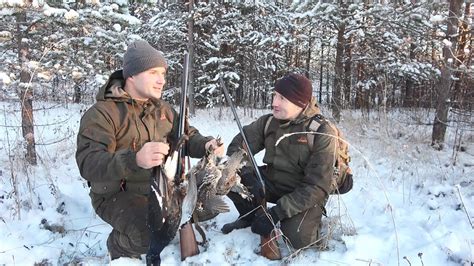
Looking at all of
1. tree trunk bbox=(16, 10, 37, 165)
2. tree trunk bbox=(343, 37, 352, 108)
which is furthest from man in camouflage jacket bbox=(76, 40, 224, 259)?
tree trunk bbox=(343, 37, 352, 108)

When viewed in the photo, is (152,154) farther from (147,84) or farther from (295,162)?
(295,162)

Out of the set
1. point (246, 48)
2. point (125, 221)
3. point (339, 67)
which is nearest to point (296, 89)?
point (125, 221)

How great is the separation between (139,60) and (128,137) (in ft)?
1.97

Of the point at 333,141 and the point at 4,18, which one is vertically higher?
the point at 4,18

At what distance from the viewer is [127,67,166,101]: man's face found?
3105 millimetres

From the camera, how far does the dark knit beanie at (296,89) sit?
11.2 feet

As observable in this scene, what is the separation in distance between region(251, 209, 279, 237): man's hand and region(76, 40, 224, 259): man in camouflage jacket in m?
0.64

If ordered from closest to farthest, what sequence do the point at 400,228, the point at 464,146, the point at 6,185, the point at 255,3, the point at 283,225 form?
the point at 283,225 < the point at 400,228 < the point at 6,185 < the point at 464,146 < the point at 255,3

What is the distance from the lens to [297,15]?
9555 mm

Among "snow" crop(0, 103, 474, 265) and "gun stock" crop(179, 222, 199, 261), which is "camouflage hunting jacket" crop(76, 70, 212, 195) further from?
"snow" crop(0, 103, 474, 265)

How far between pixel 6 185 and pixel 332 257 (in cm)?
357

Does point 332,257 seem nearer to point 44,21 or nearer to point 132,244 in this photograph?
point 132,244

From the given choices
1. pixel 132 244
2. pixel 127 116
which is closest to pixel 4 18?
pixel 127 116

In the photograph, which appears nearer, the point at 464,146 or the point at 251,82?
the point at 464,146
